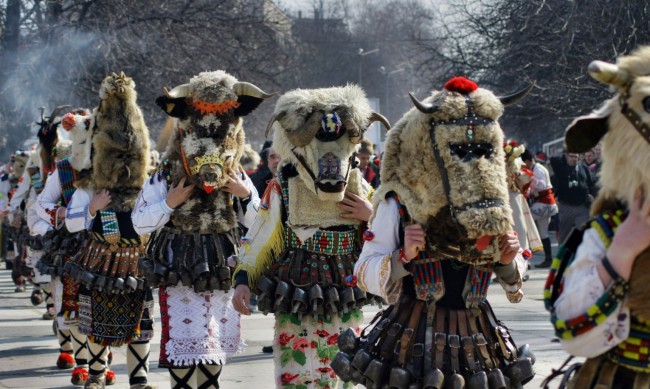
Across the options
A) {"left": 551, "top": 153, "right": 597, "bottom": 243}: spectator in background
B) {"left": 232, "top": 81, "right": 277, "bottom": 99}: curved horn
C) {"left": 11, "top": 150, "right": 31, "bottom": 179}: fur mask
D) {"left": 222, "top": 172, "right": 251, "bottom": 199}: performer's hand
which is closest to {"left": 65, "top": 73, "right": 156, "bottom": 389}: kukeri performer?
{"left": 222, "top": 172, "right": 251, "bottom": 199}: performer's hand

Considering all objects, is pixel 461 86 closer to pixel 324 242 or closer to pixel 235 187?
pixel 324 242

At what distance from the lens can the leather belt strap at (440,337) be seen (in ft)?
15.4

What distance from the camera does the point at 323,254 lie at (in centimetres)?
639

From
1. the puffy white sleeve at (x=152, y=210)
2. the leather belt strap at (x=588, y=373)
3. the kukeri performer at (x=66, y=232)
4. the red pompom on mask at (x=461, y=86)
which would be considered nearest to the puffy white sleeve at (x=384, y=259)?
the red pompom on mask at (x=461, y=86)

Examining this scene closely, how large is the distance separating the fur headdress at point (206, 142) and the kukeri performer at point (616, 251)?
12.5ft

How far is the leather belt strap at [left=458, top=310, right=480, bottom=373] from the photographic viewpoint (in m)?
4.72

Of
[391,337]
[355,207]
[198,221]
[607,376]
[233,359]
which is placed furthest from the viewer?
[233,359]

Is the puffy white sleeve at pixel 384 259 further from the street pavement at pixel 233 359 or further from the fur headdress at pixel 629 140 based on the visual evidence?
the street pavement at pixel 233 359

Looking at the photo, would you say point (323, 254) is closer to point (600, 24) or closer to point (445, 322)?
point (445, 322)

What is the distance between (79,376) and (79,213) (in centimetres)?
151

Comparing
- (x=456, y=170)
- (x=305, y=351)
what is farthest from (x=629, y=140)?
(x=305, y=351)

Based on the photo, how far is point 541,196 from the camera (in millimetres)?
16281

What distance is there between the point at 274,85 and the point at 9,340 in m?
17.6

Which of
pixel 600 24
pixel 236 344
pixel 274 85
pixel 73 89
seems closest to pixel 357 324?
pixel 236 344
